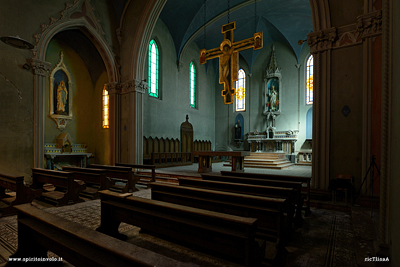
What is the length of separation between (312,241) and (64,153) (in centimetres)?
1145

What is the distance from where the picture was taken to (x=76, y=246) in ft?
6.48

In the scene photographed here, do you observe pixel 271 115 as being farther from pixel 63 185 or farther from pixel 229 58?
pixel 63 185

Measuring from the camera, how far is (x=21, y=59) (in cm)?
805

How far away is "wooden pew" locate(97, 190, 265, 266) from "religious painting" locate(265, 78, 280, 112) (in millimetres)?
15020

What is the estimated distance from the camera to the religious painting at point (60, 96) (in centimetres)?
1163

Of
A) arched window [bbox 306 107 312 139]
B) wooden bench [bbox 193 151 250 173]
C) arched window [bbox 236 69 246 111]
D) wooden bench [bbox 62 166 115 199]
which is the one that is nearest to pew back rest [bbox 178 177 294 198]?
wooden bench [bbox 62 166 115 199]

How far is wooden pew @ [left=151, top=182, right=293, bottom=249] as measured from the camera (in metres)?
3.05

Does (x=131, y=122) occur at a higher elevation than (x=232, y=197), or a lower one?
higher

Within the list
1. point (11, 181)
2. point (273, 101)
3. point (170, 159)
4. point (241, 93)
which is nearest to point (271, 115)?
point (273, 101)

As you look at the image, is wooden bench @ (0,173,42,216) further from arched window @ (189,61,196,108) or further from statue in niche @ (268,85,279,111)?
statue in niche @ (268,85,279,111)

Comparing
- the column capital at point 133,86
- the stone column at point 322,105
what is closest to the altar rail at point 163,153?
the column capital at point 133,86

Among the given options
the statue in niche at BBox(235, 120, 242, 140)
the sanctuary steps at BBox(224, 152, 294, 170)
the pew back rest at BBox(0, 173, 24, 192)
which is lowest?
the sanctuary steps at BBox(224, 152, 294, 170)

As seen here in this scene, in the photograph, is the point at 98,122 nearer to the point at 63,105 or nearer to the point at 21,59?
the point at 63,105

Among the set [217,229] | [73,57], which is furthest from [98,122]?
[217,229]
